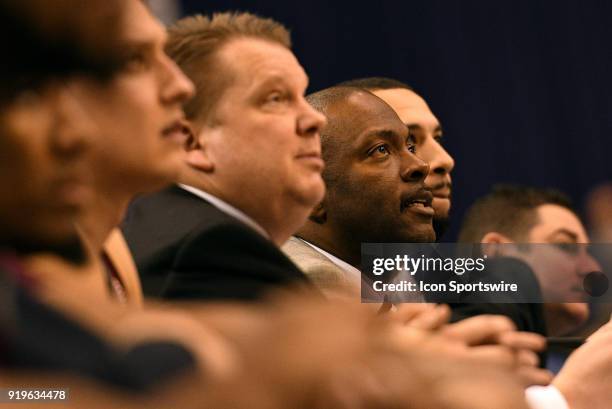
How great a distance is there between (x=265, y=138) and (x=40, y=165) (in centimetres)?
54

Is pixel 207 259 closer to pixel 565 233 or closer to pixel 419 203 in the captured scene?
pixel 419 203

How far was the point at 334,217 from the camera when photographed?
1.46 metres

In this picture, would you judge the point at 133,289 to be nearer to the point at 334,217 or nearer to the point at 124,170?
the point at 124,170

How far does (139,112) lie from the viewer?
62 centimetres

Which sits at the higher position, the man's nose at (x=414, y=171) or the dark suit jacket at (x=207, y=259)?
the man's nose at (x=414, y=171)

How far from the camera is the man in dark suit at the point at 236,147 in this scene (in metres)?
0.98

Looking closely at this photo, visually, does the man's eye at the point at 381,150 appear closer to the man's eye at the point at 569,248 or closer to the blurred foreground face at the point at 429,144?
the blurred foreground face at the point at 429,144

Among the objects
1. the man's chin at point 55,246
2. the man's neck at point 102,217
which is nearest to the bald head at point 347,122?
the man's neck at point 102,217

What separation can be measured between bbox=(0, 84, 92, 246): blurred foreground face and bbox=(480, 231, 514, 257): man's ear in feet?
3.65

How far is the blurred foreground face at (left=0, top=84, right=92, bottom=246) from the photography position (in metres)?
0.47

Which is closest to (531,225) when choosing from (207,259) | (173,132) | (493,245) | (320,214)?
(493,245)

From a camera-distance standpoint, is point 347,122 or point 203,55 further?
point 347,122

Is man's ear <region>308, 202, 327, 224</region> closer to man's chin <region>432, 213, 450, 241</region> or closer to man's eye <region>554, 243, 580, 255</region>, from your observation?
man's chin <region>432, 213, 450, 241</region>

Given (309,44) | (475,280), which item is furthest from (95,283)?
(309,44)
